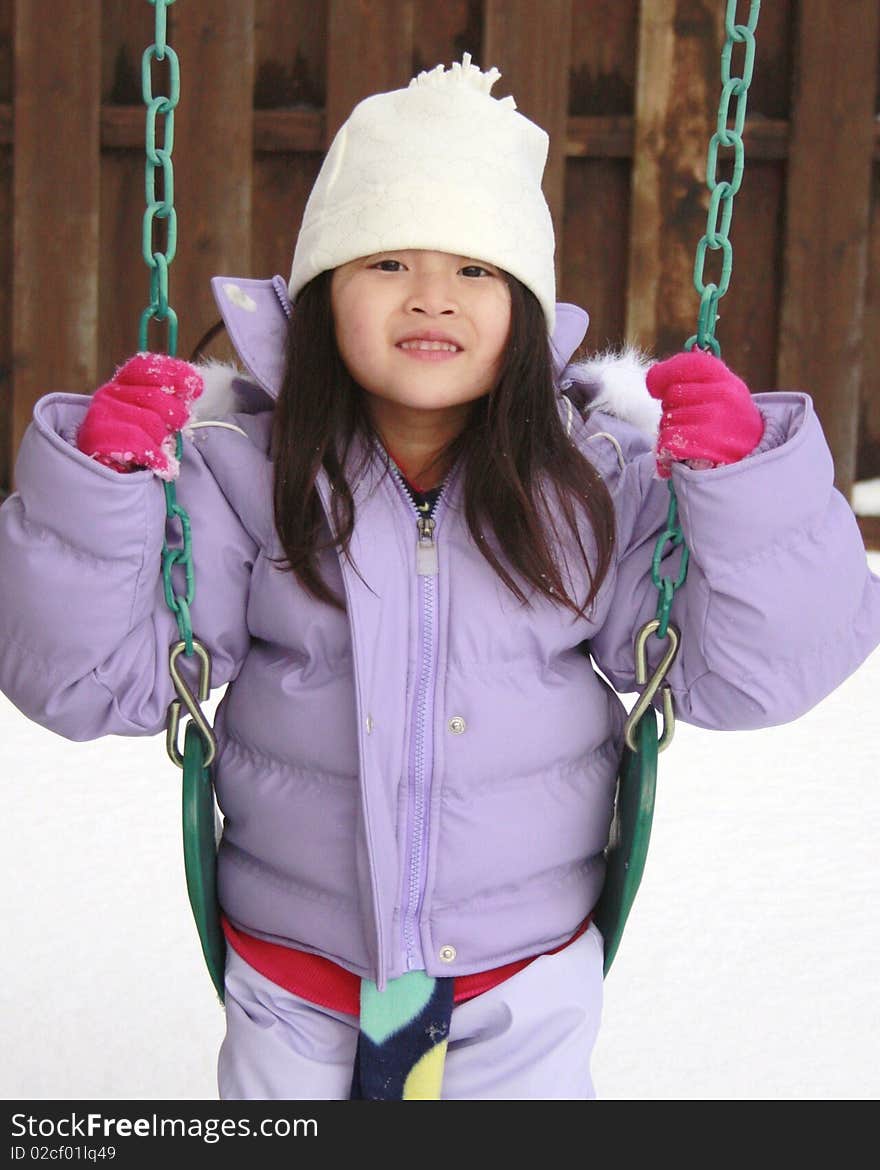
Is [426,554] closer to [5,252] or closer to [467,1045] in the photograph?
[467,1045]

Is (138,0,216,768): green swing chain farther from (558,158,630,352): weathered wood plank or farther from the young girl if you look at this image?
(558,158,630,352): weathered wood plank

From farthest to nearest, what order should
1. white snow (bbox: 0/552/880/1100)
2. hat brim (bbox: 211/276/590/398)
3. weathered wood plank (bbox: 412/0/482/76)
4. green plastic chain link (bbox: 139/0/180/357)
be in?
weathered wood plank (bbox: 412/0/482/76), white snow (bbox: 0/552/880/1100), hat brim (bbox: 211/276/590/398), green plastic chain link (bbox: 139/0/180/357)

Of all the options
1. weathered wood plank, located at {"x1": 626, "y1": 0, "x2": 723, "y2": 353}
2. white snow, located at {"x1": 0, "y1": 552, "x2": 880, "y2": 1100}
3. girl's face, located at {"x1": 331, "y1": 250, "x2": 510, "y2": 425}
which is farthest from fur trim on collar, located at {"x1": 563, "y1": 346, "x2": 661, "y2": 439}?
weathered wood plank, located at {"x1": 626, "y1": 0, "x2": 723, "y2": 353}

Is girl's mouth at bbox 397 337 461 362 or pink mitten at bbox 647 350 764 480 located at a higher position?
girl's mouth at bbox 397 337 461 362

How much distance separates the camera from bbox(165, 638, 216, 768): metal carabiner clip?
1281 mm

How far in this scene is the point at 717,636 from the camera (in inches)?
50.9

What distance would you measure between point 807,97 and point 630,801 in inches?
90.0

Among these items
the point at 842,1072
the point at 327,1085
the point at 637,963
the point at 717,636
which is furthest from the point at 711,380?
the point at 637,963

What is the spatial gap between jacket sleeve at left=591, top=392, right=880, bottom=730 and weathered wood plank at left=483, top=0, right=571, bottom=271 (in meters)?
2.05

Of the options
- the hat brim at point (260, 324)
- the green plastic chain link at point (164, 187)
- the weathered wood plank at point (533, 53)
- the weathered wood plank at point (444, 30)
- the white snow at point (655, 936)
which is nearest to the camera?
the green plastic chain link at point (164, 187)

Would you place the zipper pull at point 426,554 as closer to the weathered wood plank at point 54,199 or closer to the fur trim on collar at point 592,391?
the fur trim on collar at point 592,391

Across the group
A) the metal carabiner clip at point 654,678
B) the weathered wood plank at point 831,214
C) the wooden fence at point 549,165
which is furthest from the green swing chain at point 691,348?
the weathered wood plank at point 831,214

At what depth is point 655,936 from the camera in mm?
2209

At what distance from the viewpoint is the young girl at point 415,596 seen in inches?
50.1
